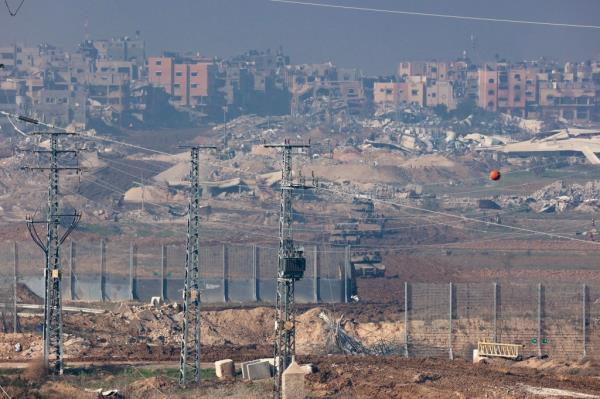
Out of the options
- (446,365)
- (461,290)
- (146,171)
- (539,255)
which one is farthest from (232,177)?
(446,365)

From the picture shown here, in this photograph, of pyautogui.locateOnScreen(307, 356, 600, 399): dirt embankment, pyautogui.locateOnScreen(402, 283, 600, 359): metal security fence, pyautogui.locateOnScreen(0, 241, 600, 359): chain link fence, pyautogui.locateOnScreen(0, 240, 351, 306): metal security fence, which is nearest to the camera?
pyautogui.locateOnScreen(307, 356, 600, 399): dirt embankment

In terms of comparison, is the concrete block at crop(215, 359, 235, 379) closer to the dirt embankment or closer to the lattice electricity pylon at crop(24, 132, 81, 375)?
the dirt embankment

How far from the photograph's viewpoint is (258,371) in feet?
151

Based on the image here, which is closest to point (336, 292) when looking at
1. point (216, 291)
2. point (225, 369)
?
point (216, 291)

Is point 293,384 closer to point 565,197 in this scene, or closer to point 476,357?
point 476,357

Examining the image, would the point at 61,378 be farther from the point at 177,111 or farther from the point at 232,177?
the point at 177,111

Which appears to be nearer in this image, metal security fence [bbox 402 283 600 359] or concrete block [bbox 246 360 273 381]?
concrete block [bbox 246 360 273 381]

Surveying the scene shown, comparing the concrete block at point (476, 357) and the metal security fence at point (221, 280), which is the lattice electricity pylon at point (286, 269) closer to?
the concrete block at point (476, 357)

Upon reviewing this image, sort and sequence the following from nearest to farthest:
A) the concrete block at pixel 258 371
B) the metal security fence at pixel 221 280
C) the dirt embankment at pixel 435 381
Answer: the dirt embankment at pixel 435 381 < the concrete block at pixel 258 371 < the metal security fence at pixel 221 280

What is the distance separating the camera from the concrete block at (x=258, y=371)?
45.9m

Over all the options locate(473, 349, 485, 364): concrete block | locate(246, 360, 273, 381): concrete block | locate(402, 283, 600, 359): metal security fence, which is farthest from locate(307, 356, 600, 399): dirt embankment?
locate(402, 283, 600, 359): metal security fence

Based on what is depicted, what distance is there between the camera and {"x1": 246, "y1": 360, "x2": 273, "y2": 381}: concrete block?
45938mm

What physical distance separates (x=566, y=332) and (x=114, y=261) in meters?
28.4

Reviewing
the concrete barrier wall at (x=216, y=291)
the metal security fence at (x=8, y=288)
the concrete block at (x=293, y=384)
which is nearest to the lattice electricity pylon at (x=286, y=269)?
the concrete block at (x=293, y=384)
